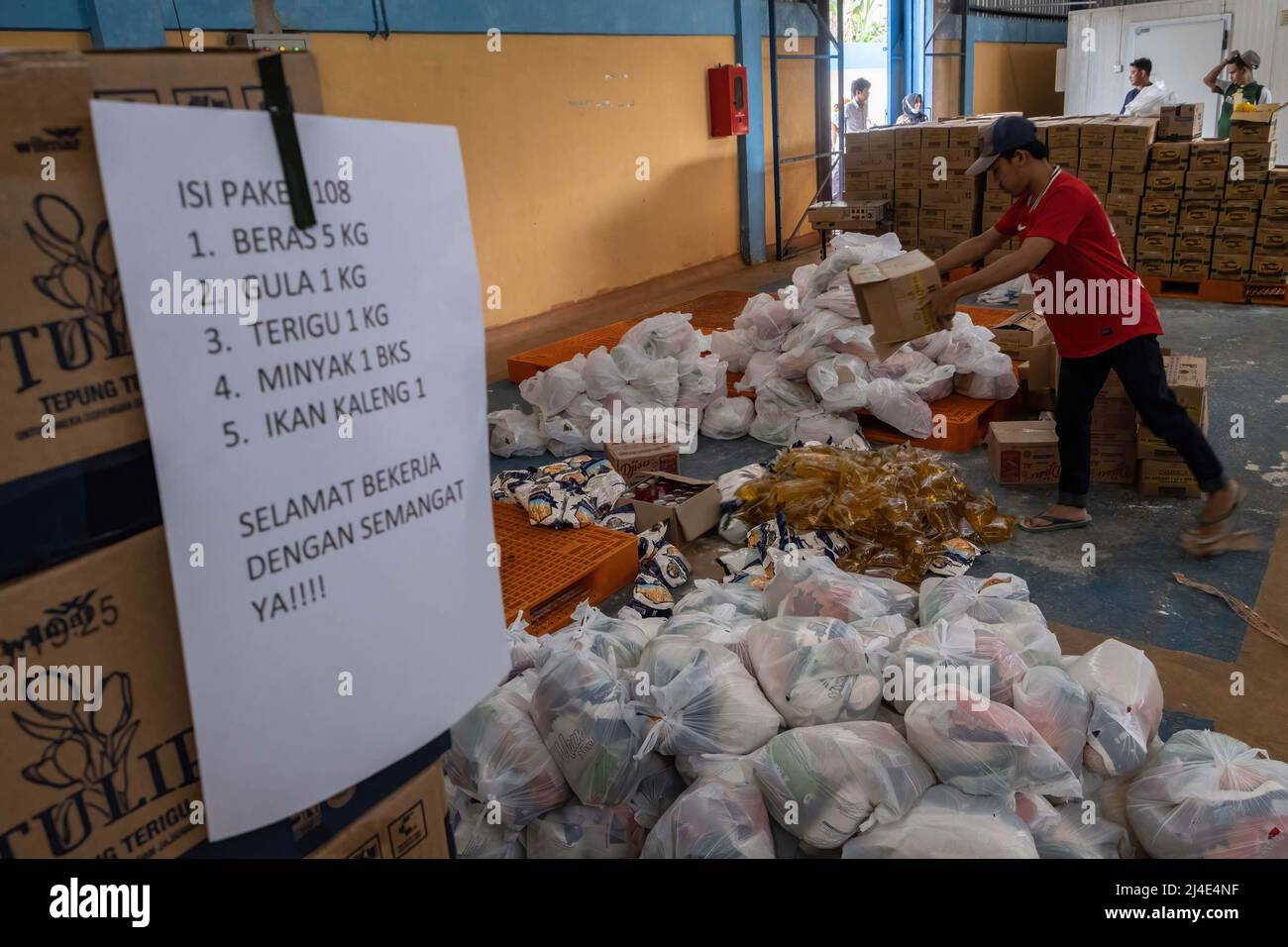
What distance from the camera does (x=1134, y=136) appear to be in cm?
773

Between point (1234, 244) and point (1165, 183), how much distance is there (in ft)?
2.41

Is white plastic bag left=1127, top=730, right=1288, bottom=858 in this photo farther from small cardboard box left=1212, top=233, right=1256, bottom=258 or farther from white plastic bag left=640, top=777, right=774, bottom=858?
small cardboard box left=1212, top=233, right=1256, bottom=258

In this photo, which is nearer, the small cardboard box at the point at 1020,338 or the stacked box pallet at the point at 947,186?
the small cardboard box at the point at 1020,338

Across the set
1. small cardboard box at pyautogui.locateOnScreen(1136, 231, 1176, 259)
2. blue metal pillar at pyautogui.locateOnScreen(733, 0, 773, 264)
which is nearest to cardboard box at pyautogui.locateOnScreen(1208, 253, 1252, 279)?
small cardboard box at pyautogui.locateOnScreen(1136, 231, 1176, 259)

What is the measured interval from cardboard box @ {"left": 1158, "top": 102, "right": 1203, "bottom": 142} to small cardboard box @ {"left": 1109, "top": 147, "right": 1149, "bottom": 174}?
296mm

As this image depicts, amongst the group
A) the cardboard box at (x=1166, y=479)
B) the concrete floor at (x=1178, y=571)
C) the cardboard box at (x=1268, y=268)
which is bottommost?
the concrete floor at (x=1178, y=571)

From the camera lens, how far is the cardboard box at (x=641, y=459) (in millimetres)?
4648

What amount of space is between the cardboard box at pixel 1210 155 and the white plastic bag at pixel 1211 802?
6.95 m

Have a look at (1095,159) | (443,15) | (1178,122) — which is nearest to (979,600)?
(443,15)

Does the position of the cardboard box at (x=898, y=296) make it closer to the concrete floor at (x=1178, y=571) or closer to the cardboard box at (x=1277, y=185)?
the concrete floor at (x=1178, y=571)

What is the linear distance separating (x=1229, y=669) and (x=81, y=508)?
3259 mm

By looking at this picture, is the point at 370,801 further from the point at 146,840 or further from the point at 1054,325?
the point at 1054,325

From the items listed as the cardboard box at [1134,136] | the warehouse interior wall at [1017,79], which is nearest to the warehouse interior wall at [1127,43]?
the warehouse interior wall at [1017,79]
